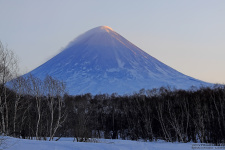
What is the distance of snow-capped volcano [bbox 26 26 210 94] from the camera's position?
165m

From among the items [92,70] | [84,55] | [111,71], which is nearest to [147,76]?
[111,71]

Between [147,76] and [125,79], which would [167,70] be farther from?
[125,79]

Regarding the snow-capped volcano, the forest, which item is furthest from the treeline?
the snow-capped volcano

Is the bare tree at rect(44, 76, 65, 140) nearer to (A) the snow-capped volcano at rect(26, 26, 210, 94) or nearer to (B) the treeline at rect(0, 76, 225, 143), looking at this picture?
(B) the treeline at rect(0, 76, 225, 143)

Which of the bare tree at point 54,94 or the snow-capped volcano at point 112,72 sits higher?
the snow-capped volcano at point 112,72

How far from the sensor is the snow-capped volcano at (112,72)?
164637mm

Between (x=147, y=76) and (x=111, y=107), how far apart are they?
10858cm

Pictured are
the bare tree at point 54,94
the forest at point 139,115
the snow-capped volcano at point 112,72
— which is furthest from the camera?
the snow-capped volcano at point 112,72

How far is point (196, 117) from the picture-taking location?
45844 millimetres

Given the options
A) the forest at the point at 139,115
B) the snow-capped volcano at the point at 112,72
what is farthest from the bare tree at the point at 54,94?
the snow-capped volcano at the point at 112,72

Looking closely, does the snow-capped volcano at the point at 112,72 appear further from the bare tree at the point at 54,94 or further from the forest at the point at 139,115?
the bare tree at the point at 54,94

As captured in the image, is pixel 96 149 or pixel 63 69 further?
pixel 63 69

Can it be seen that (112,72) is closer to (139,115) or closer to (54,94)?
(139,115)

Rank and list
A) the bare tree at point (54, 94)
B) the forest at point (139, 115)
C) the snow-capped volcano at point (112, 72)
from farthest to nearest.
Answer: the snow-capped volcano at point (112, 72)
the forest at point (139, 115)
the bare tree at point (54, 94)
